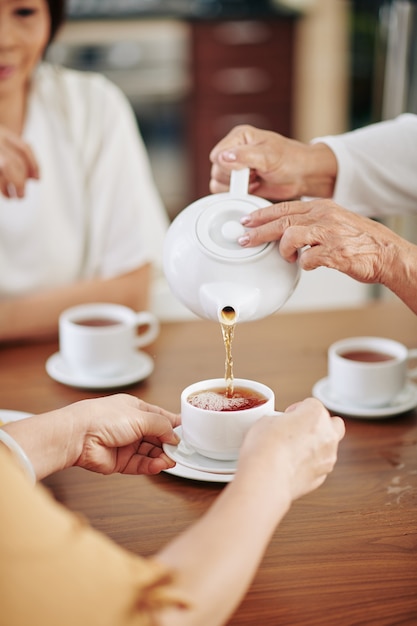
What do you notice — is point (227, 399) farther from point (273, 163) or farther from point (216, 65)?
point (216, 65)

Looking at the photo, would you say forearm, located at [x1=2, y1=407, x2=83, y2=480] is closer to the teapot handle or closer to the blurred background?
the teapot handle

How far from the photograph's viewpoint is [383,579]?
0.85 meters

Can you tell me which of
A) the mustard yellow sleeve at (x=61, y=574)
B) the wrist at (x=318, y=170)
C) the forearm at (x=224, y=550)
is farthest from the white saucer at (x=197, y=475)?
the wrist at (x=318, y=170)

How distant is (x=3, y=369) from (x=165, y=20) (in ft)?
12.1

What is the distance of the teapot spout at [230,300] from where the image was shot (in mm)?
1050

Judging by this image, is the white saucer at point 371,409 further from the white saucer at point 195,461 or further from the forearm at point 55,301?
the forearm at point 55,301

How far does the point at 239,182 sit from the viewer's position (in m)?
1.19

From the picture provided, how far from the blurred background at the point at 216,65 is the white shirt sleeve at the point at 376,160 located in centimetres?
348

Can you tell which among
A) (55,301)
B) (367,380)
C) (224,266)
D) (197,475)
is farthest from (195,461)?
(55,301)

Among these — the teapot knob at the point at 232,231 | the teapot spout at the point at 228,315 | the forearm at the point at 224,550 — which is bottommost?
the forearm at the point at 224,550

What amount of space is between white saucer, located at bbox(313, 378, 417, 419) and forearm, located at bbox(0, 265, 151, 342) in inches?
24.1

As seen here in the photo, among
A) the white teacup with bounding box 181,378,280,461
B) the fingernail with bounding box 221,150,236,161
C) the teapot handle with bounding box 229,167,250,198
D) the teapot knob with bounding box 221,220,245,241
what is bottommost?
the white teacup with bounding box 181,378,280,461

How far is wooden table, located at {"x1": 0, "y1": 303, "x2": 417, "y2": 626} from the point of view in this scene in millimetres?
816

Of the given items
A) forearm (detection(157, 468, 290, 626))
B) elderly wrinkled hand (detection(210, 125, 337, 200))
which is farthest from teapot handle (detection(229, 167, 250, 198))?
forearm (detection(157, 468, 290, 626))
